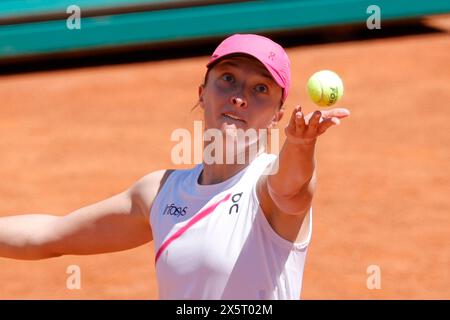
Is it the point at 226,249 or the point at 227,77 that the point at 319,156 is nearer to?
the point at 227,77

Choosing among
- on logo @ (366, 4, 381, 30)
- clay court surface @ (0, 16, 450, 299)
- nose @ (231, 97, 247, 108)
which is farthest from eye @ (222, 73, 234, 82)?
on logo @ (366, 4, 381, 30)

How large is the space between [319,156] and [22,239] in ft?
18.8

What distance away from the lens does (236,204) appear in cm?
356

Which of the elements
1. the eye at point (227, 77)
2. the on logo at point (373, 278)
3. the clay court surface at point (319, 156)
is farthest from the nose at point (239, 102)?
the on logo at point (373, 278)

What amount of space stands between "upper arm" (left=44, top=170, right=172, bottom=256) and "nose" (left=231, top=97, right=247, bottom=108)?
492 millimetres

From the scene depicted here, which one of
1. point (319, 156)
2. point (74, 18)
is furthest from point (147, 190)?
point (74, 18)

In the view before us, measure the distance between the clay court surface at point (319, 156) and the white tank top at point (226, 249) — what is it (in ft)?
11.2

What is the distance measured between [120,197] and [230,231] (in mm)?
595

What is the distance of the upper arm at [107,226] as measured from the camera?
12.8ft

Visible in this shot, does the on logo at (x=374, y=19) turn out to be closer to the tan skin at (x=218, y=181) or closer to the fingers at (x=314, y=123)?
the tan skin at (x=218, y=181)

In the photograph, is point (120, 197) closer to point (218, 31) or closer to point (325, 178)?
point (325, 178)

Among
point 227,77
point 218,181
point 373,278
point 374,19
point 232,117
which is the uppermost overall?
point 227,77

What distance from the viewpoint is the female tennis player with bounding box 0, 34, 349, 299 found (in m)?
3.37
